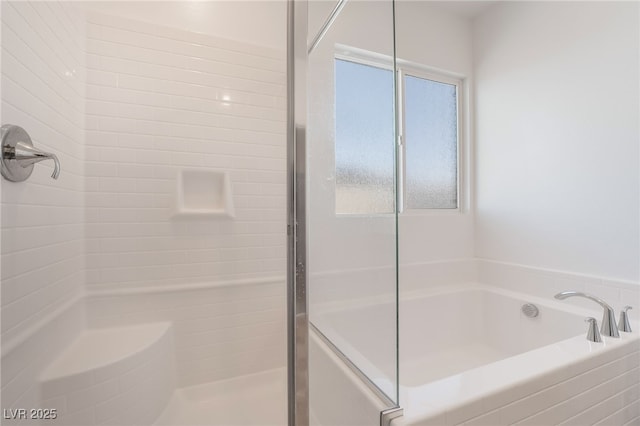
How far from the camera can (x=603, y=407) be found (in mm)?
1053

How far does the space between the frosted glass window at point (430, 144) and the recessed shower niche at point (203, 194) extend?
1.18 m

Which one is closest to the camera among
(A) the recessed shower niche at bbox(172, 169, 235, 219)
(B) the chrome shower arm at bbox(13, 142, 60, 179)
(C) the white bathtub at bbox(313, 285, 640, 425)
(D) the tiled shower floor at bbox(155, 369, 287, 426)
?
(C) the white bathtub at bbox(313, 285, 640, 425)

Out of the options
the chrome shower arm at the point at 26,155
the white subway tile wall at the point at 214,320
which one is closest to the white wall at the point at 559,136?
the white subway tile wall at the point at 214,320

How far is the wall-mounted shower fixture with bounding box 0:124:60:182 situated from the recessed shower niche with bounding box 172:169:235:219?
0.61m

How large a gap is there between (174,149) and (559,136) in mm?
2169

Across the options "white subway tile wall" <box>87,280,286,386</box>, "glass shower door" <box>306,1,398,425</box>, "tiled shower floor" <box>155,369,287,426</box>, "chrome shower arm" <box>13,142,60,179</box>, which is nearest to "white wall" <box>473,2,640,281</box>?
"glass shower door" <box>306,1,398,425</box>

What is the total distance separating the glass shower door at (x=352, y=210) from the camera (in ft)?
2.86

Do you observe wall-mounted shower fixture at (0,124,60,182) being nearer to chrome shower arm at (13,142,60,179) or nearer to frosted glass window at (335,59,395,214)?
chrome shower arm at (13,142,60,179)

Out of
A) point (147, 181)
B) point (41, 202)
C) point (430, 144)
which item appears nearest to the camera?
point (41, 202)

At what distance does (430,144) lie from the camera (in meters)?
2.05

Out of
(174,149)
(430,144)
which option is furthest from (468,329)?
(174,149)

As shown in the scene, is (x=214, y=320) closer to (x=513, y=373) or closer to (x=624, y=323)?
(x=513, y=373)

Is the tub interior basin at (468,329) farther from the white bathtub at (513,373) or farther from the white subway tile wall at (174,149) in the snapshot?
the white subway tile wall at (174,149)

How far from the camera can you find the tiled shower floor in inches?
56.0
